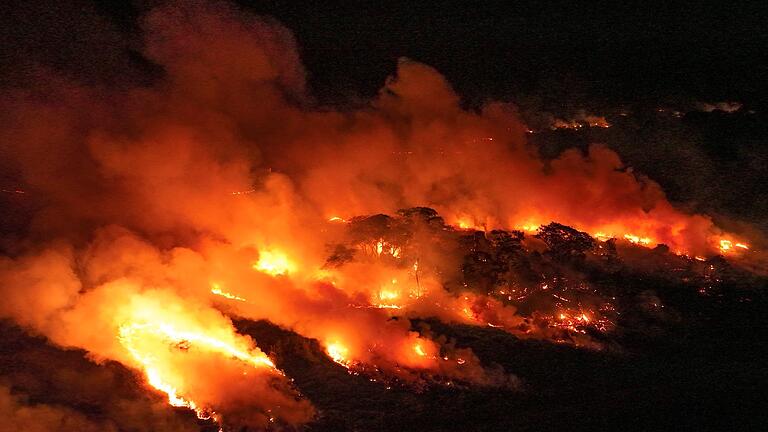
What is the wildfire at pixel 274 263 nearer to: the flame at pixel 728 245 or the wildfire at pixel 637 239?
the wildfire at pixel 637 239

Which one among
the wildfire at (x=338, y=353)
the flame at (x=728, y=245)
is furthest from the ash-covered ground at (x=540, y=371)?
the flame at (x=728, y=245)

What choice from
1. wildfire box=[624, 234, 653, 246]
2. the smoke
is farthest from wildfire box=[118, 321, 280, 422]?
wildfire box=[624, 234, 653, 246]

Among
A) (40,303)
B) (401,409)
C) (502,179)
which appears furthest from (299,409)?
(502,179)

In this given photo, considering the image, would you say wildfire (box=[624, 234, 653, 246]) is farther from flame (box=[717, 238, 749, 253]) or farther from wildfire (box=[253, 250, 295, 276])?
wildfire (box=[253, 250, 295, 276])

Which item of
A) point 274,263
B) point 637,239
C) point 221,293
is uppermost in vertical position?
point 637,239

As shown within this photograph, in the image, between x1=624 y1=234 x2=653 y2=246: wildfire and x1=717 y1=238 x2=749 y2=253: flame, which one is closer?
x1=717 y1=238 x2=749 y2=253: flame

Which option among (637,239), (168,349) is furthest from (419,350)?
(637,239)

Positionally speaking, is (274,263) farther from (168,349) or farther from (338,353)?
(168,349)

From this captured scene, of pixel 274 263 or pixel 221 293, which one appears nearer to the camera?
pixel 221 293

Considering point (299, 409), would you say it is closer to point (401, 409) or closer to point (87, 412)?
point (401, 409)

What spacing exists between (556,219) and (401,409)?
10510 millimetres

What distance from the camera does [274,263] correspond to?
595 inches

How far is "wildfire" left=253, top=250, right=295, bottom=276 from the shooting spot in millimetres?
14914

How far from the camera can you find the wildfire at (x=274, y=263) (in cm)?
1491
